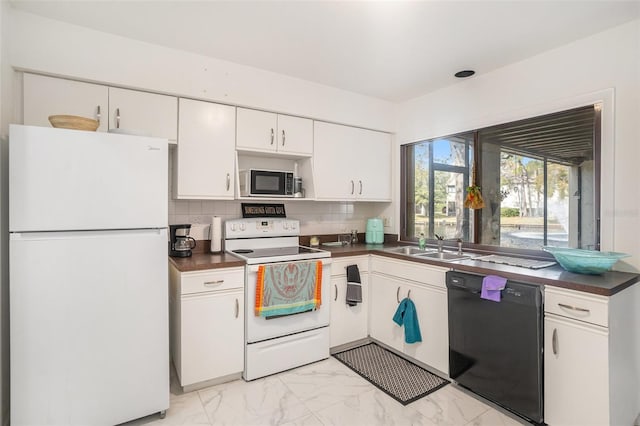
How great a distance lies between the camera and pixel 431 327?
103 inches

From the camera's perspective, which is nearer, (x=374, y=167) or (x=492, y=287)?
(x=492, y=287)

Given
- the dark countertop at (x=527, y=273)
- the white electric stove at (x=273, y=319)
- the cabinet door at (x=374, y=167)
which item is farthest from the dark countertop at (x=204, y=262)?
the cabinet door at (x=374, y=167)

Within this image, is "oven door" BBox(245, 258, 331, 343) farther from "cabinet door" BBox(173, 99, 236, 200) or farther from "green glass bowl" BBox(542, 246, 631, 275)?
"green glass bowl" BBox(542, 246, 631, 275)

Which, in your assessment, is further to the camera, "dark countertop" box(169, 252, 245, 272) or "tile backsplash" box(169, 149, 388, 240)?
"tile backsplash" box(169, 149, 388, 240)

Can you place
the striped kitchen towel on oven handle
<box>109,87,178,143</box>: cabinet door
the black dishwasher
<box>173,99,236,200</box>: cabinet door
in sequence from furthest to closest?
<box>173,99,236,200</box>: cabinet door, the striped kitchen towel on oven handle, <box>109,87,178,143</box>: cabinet door, the black dishwasher

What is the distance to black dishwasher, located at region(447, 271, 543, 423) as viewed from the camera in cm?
193

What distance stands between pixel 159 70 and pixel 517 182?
293cm

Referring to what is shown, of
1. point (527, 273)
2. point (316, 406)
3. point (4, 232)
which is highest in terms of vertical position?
point (4, 232)

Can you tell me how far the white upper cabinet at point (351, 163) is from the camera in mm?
3268

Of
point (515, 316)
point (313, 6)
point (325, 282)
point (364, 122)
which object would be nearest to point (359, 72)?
point (364, 122)

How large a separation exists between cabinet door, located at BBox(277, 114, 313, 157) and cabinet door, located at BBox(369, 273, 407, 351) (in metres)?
1.36

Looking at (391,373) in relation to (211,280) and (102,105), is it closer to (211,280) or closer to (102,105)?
(211,280)

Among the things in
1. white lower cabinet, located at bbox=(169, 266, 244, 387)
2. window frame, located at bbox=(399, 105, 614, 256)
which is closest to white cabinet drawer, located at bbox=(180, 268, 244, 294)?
white lower cabinet, located at bbox=(169, 266, 244, 387)

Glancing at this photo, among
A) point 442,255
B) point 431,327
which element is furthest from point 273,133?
point 431,327
